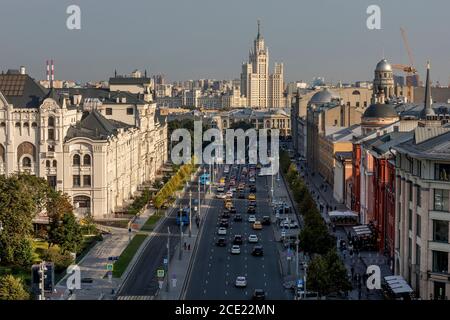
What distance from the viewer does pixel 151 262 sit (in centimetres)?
4897

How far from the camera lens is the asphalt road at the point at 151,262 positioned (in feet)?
135

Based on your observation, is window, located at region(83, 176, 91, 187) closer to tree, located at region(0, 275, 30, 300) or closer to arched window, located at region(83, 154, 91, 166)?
arched window, located at region(83, 154, 91, 166)

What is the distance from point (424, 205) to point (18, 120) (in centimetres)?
4030

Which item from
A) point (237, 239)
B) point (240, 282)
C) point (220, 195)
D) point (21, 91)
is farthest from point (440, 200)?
point (220, 195)

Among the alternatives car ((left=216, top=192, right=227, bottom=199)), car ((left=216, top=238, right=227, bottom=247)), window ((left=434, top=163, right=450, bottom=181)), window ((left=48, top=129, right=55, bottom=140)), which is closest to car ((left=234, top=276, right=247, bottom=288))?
window ((left=434, top=163, right=450, bottom=181))

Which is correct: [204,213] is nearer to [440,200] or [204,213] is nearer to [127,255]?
[127,255]

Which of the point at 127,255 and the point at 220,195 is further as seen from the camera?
the point at 220,195

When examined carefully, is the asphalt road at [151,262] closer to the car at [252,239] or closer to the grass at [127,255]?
the grass at [127,255]

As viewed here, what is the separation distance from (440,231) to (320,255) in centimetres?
692

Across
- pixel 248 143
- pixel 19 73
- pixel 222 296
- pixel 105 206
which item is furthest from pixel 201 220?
pixel 248 143

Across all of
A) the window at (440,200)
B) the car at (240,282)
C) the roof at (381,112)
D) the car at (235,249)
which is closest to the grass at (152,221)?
the car at (235,249)

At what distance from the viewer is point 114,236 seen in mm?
58781

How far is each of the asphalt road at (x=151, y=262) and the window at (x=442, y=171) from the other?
14.2 meters

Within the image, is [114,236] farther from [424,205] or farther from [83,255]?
[424,205]
